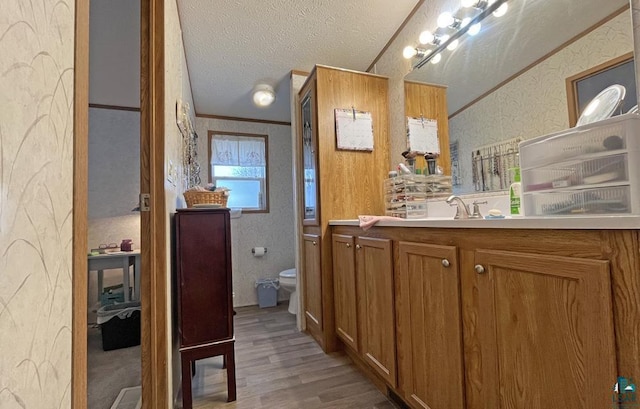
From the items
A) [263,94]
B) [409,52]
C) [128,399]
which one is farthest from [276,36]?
[128,399]

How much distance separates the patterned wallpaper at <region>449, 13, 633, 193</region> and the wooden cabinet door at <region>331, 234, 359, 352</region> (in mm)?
813

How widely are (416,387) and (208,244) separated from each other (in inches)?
48.9

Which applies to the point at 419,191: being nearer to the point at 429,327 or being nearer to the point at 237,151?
the point at 429,327

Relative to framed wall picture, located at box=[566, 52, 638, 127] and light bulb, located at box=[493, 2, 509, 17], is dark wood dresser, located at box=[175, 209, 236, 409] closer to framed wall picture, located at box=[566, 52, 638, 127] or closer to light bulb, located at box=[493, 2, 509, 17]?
framed wall picture, located at box=[566, 52, 638, 127]

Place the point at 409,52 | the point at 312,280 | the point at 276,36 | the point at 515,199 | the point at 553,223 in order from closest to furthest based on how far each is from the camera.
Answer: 1. the point at 553,223
2. the point at 515,199
3. the point at 409,52
4. the point at 276,36
5. the point at 312,280

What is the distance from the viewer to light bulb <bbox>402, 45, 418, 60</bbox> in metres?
2.04

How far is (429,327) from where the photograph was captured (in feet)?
3.78

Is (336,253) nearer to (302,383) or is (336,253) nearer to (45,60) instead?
(302,383)

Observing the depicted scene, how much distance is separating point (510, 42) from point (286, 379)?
2.26 meters

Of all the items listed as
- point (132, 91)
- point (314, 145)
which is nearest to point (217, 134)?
point (132, 91)

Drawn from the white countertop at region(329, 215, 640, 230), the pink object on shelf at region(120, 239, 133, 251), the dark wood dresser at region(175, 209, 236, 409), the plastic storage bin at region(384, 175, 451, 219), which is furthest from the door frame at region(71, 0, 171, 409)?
the pink object on shelf at region(120, 239, 133, 251)

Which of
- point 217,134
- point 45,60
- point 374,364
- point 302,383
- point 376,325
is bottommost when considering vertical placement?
point 302,383

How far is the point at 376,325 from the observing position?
1.54 metres

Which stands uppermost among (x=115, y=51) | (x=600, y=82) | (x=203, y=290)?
(x=115, y=51)
